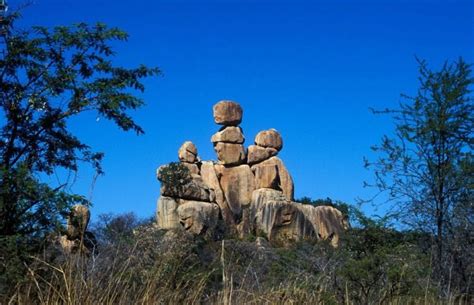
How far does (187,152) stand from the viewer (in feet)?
162

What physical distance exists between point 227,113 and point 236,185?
512 cm

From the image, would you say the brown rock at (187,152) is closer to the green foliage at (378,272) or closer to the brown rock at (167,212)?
the brown rock at (167,212)

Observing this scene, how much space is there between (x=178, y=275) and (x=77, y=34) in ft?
16.8

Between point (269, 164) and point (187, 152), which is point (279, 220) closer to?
point (269, 164)

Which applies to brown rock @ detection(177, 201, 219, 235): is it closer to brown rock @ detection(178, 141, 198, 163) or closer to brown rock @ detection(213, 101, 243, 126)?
brown rock @ detection(178, 141, 198, 163)

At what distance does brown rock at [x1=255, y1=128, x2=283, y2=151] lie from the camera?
5116cm

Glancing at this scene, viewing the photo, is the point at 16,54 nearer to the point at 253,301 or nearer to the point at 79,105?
the point at 79,105

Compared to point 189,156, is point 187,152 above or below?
above

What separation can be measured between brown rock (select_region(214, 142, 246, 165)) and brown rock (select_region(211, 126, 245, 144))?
0.94 feet

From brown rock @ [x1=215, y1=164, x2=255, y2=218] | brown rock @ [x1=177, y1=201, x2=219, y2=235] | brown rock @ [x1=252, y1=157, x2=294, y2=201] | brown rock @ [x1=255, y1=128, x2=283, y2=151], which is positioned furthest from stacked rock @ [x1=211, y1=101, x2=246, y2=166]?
brown rock @ [x1=177, y1=201, x2=219, y2=235]

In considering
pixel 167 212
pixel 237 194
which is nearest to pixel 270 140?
pixel 237 194

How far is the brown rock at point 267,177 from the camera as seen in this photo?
161ft

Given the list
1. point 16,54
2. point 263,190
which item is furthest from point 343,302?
point 263,190

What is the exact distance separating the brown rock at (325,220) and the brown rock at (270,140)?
540 centimetres
